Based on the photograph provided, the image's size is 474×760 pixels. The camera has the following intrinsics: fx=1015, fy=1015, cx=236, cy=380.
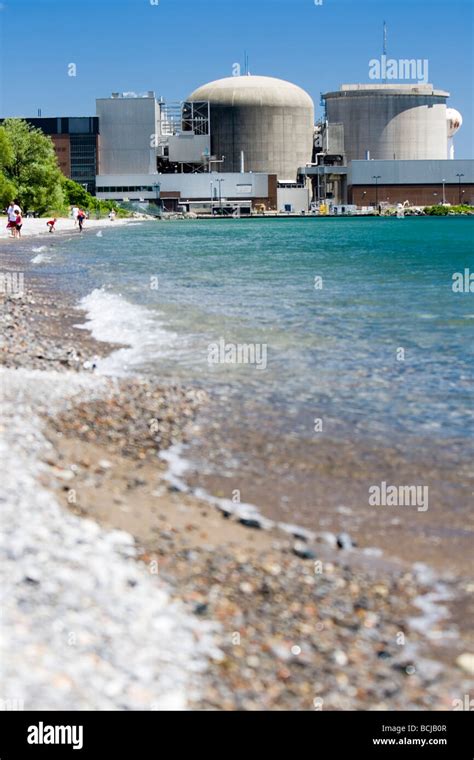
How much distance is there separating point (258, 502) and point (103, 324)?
11.6 meters

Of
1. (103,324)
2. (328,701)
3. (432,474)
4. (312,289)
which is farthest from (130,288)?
(328,701)

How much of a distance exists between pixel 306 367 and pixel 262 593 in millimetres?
8767

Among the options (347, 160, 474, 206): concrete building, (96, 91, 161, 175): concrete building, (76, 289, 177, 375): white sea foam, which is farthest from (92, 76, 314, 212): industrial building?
(76, 289, 177, 375): white sea foam

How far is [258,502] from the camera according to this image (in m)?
8.45

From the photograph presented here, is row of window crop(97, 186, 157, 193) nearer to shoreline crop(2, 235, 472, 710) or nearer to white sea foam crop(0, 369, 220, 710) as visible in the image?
shoreline crop(2, 235, 472, 710)

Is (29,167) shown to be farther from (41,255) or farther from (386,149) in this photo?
(386,149)

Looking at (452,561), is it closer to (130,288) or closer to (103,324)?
(103,324)

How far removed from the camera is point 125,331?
1856 centimetres

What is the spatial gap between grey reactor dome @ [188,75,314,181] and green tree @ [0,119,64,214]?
308ft

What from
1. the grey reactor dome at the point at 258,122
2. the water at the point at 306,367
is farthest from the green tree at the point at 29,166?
the grey reactor dome at the point at 258,122

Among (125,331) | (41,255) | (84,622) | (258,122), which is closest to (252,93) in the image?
(258,122)

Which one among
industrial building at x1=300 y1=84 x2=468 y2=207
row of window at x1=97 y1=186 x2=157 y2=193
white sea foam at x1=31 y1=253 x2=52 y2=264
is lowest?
white sea foam at x1=31 y1=253 x2=52 y2=264

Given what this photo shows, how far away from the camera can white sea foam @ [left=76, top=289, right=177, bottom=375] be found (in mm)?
14850
